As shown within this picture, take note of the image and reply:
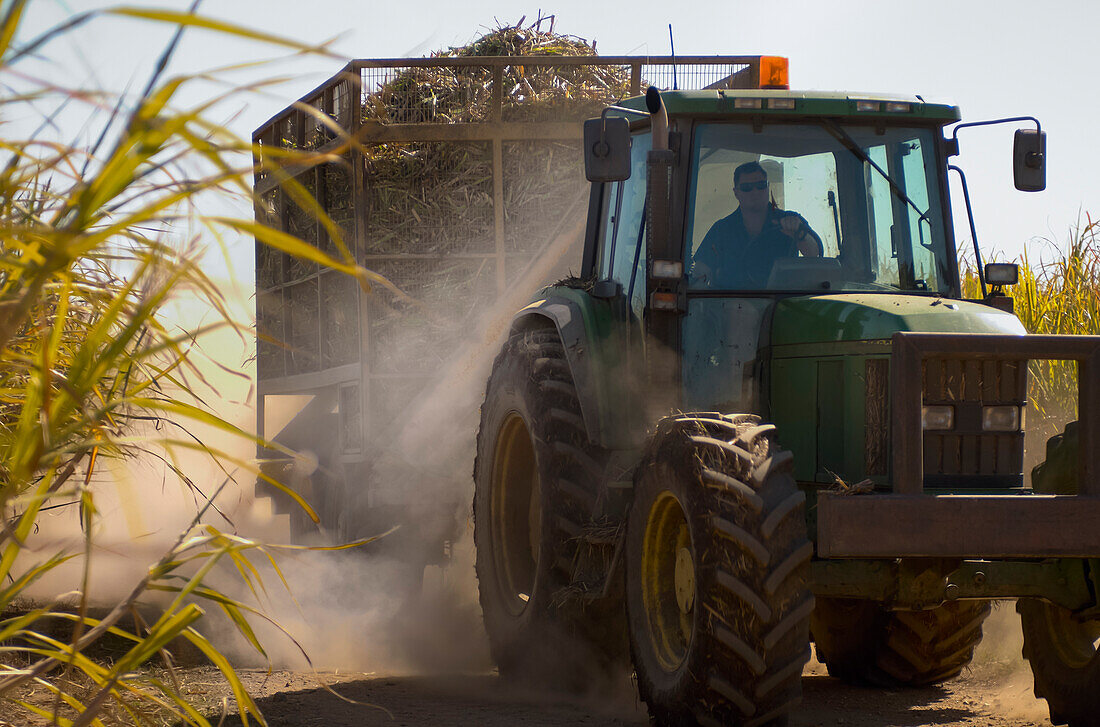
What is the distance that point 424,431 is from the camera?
755 centimetres

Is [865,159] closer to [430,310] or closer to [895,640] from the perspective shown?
[895,640]

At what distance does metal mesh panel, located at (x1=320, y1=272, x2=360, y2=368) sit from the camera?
8.20m

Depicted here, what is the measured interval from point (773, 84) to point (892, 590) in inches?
90.3

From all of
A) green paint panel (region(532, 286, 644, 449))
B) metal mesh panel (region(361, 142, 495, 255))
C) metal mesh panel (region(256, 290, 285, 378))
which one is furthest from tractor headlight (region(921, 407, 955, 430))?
metal mesh panel (region(256, 290, 285, 378))

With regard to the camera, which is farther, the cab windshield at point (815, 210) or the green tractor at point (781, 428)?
the cab windshield at point (815, 210)

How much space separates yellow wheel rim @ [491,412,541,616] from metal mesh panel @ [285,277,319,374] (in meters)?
2.81

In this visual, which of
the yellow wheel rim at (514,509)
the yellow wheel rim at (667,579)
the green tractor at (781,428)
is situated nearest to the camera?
the green tractor at (781,428)

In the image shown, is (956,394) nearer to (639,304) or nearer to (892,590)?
(892,590)

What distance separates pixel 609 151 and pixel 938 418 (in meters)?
1.58

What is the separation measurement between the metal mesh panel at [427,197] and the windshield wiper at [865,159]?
3255 mm

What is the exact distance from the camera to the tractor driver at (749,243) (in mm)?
5156

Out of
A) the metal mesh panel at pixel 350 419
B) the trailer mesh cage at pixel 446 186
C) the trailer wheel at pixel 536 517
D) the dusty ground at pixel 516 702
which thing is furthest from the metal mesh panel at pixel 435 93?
the dusty ground at pixel 516 702

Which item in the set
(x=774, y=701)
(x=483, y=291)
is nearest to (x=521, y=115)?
(x=483, y=291)

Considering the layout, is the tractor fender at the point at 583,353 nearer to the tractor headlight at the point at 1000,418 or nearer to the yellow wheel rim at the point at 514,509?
the yellow wheel rim at the point at 514,509
